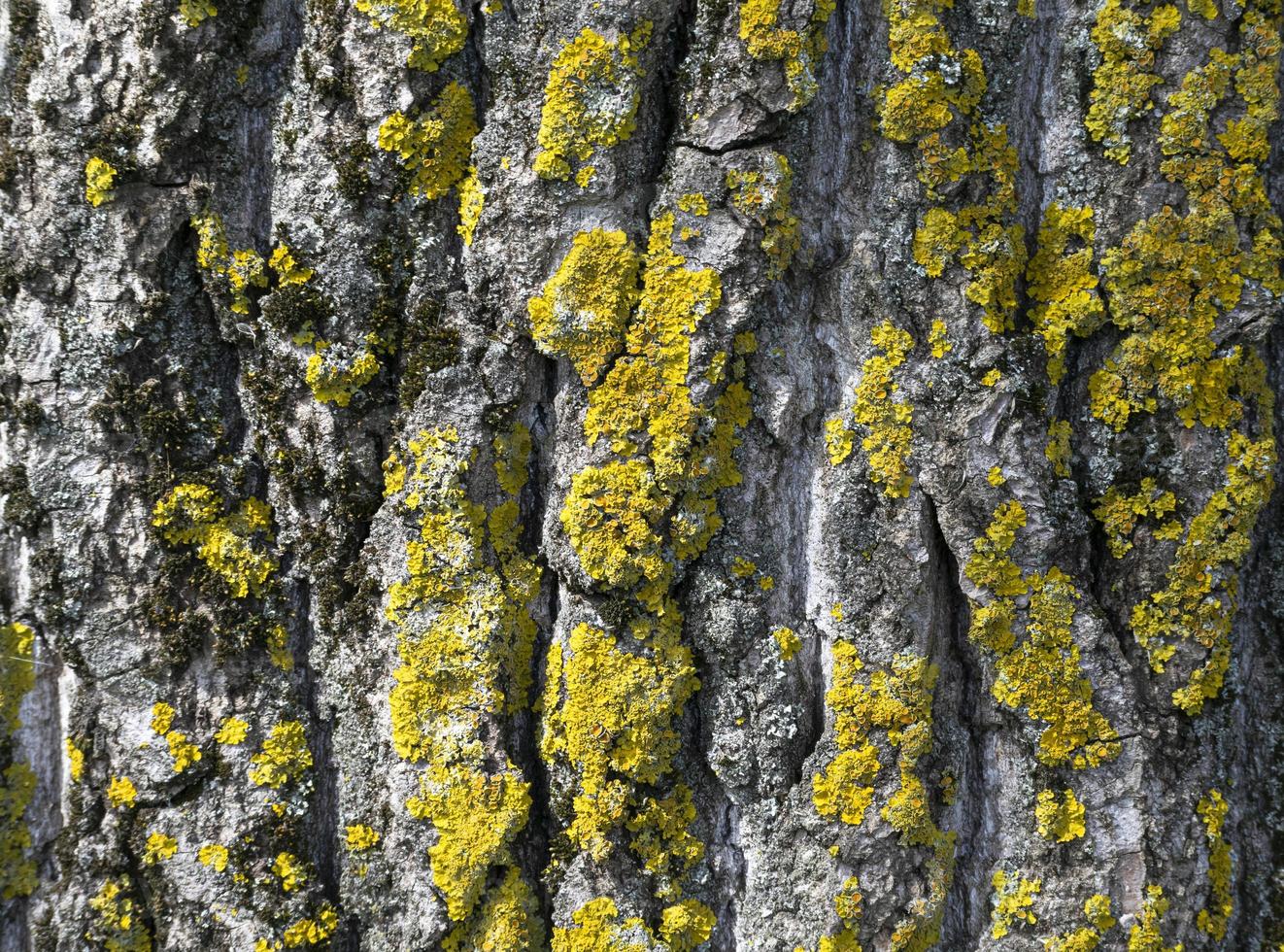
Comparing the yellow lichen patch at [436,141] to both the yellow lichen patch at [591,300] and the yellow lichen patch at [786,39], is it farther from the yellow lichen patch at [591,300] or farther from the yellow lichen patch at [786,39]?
the yellow lichen patch at [786,39]

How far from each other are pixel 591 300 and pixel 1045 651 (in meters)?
1.64

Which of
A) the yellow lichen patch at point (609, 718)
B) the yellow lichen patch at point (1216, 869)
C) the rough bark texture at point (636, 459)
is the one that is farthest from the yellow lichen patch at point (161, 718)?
the yellow lichen patch at point (1216, 869)

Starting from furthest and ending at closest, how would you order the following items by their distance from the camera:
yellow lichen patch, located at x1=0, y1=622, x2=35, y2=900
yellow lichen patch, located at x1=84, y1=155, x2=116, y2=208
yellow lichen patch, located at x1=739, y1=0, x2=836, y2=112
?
1. yellow lichen patch, located at x1=0, y1=622, x2=35, y2=900
2. yellow lichen patch, located at x1=84, y1=155, x2=116, y2=208
3. yellow lichen patch, located at x1=739, y1=0, x2=836, y2=112

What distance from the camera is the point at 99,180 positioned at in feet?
8.13

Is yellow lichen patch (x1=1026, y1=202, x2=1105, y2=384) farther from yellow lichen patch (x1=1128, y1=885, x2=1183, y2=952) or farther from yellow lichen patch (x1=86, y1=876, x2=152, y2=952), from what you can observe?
yellow lichen patch (x1=86, y1=876, x2=152, y2=952)

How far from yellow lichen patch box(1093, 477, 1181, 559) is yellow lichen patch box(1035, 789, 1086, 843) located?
0.72 metres

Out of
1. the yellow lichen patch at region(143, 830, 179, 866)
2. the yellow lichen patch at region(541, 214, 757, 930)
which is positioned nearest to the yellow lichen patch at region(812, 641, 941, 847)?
the yellow lichen patch at region(541, 214, 757, 930)

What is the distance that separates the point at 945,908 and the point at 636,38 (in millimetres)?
2709

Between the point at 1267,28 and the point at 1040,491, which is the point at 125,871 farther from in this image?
the point at 1267,28

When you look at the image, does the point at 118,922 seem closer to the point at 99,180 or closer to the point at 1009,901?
the point at 99,180

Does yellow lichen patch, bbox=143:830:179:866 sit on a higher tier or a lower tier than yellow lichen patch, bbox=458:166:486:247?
lower

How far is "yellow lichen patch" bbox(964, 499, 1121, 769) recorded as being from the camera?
2484 mm

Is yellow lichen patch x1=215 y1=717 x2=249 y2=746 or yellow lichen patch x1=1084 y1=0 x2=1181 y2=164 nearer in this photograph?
yellow lichen patch x1=1084 y1=0 x2=1181 y2=164

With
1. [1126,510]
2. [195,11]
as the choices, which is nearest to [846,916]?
[1126,510]
